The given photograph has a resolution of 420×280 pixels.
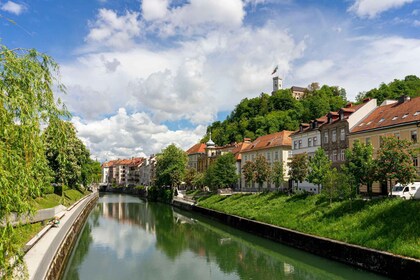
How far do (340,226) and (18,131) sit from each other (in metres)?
23.1

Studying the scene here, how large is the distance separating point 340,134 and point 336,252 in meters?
22.9

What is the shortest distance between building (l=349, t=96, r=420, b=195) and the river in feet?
46.6

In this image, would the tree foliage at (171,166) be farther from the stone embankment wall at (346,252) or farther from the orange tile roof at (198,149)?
the stone embankment wall at (346,252)

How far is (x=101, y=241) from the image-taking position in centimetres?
3519

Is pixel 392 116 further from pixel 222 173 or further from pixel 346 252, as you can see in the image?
pixel 222 173

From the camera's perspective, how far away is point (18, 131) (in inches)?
328

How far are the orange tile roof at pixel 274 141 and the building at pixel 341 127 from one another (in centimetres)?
1324

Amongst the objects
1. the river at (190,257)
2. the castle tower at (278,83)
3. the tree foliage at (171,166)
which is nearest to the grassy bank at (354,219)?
the river at (190,257)

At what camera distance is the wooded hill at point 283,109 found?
93.8 m

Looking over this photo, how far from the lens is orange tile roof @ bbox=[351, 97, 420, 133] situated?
35519 mm

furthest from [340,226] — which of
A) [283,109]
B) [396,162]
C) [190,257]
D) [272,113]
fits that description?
[283,109]

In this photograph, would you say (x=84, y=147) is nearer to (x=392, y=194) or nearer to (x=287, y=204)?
(x=287, y=204)

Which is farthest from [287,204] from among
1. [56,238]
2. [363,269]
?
[56,238]

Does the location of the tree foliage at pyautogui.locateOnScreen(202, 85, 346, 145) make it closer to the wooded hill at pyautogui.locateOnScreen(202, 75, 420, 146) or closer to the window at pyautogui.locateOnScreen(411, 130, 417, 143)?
the wooded hill at pyautogui.locateOnScreen(202, 75, 420, 146)
